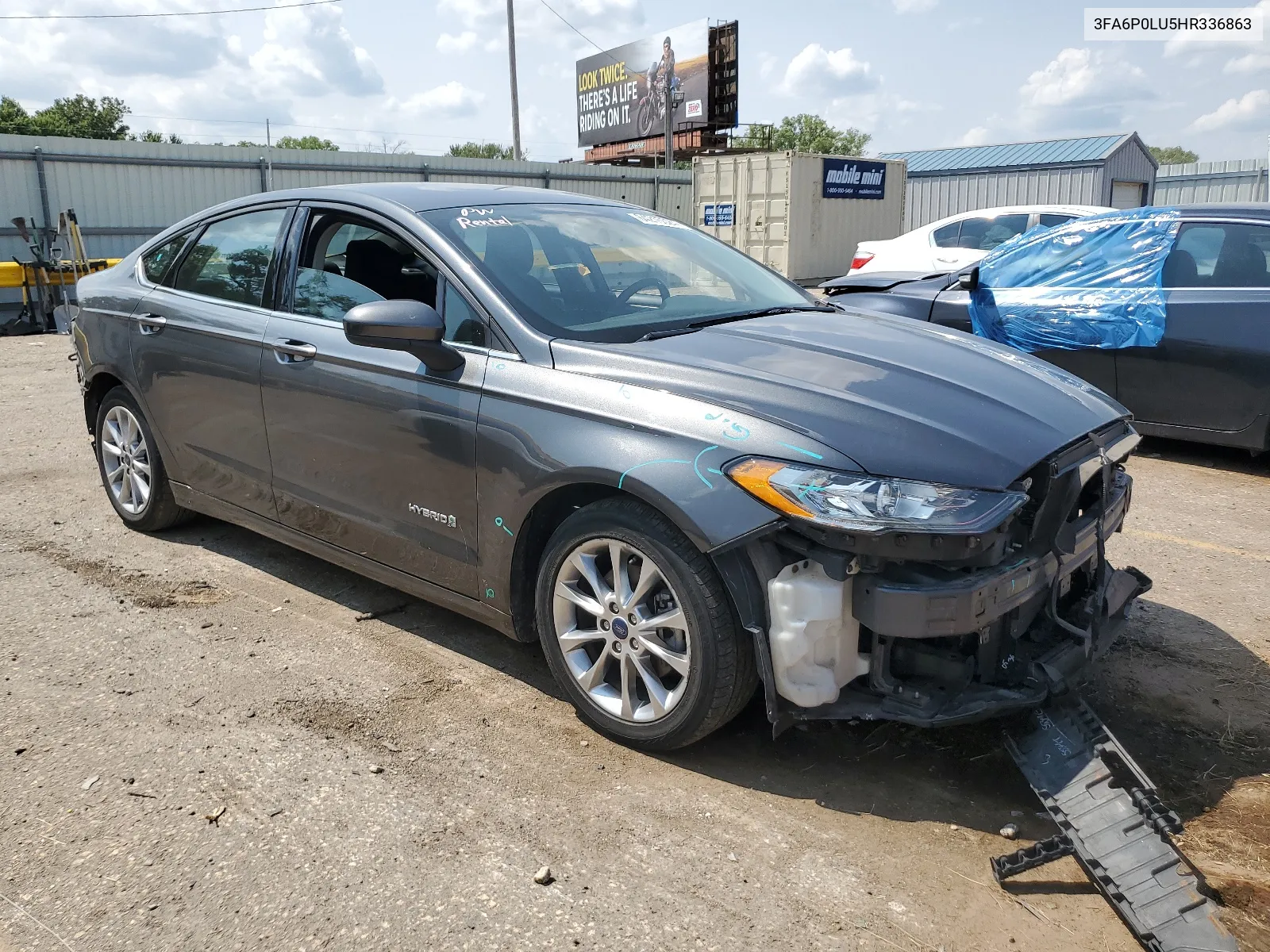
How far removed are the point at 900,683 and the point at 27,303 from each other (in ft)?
54.7

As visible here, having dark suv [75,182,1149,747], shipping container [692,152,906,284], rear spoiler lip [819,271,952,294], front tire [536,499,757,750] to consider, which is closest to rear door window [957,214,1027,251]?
rear spoiler lip [819,271,952,294]

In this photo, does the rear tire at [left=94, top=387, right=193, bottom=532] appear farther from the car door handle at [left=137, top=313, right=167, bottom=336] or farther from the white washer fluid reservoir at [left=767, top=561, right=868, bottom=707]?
the white washer fluid reservoir at [left=767, top=561, right=868, bottom=707]

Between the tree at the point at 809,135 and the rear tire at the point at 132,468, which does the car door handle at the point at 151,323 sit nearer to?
the rear tire at the point at 132,468

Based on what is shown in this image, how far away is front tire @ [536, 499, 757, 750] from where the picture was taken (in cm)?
293

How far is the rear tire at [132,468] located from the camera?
5180 mm

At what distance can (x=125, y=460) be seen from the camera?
212 inches

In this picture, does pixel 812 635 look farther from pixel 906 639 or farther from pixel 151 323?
pixel 151 323

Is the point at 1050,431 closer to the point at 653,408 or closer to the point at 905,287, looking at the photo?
the point at 653,408

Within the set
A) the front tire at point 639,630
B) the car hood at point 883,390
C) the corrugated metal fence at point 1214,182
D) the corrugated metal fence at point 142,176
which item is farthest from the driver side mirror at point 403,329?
the corrugated metal fence at point 1214,182

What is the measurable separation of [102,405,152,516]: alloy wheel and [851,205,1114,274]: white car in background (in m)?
8.15

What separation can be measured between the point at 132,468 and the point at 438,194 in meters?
2.45

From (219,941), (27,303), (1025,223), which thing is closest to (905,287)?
(1025,223)

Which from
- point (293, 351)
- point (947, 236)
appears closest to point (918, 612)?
point (293, 351)

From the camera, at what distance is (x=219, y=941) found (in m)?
2.42
